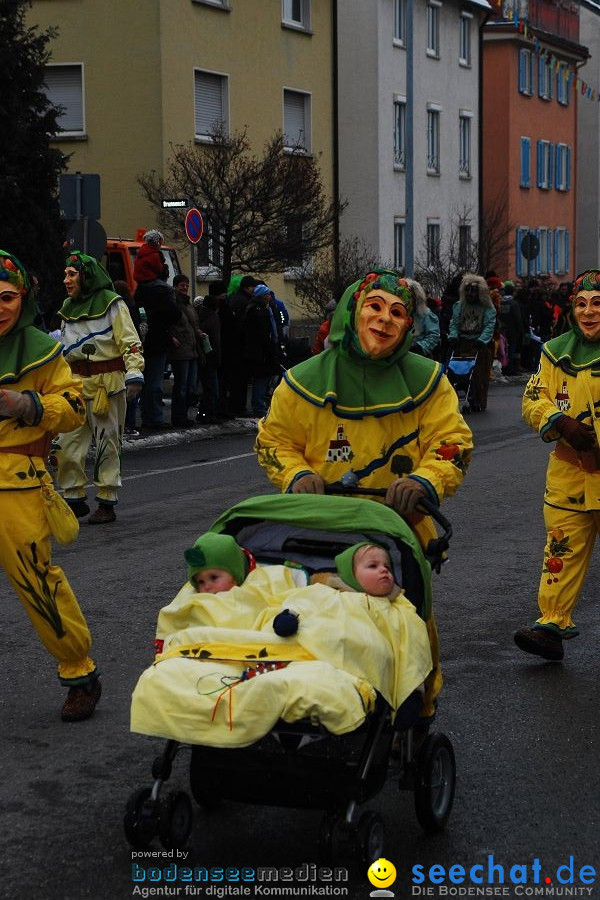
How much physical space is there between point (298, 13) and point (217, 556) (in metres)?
33.8

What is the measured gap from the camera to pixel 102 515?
11.7 metres

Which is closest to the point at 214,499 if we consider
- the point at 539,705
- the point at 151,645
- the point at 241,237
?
the point at 151,645

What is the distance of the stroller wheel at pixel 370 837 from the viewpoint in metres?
4.24

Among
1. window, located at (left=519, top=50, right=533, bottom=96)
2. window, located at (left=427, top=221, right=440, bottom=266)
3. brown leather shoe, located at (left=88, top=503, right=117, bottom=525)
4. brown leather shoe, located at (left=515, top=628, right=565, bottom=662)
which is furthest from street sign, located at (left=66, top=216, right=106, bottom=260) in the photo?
window, located at (left=519, top=50, right=533, bottom=96)

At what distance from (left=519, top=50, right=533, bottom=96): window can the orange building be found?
0.11ft

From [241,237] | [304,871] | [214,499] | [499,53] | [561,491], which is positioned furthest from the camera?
[499,53]

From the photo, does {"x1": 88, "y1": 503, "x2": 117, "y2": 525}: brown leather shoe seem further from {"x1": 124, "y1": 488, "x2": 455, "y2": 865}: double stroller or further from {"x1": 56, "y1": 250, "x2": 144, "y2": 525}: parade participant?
{"x1": 124, "y1": 488, "x2": 455, "y2": 865}: double stroller

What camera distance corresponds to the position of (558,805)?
519cm

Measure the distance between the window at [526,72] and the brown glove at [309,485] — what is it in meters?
47.9

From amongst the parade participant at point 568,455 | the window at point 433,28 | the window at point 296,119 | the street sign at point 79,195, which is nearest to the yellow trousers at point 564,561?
the parade participant at point 568,455

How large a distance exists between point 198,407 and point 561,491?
13.5m

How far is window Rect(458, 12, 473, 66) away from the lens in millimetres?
45250

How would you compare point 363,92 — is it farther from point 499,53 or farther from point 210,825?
point 210,825

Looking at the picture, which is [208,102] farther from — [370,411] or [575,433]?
[370,411]
